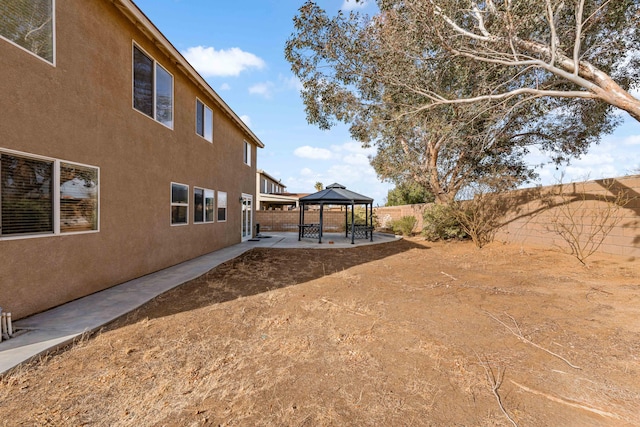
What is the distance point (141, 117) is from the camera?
21.6 feet

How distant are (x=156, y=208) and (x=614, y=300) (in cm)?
963

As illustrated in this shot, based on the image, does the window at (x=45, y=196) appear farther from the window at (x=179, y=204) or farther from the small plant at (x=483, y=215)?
the small plant at (x=483, y=215)

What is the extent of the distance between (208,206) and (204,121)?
9.70 ft

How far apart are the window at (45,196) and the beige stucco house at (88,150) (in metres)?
0.02

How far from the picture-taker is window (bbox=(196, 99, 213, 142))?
953 centimetres

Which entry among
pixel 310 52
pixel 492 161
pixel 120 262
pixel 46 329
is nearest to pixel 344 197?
pixel 310 52

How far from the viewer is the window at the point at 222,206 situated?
1111 centimetres

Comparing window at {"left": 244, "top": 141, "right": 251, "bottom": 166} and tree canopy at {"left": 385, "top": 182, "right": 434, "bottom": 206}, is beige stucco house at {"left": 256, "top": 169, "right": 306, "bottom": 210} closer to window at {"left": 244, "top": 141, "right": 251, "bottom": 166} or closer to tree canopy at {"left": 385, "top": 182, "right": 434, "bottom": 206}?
window at {"left": 244, "top": 141, "right": 251, "bottom": 166}

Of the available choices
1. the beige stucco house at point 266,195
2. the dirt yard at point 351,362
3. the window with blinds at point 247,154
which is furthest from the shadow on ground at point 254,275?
the beige stucco house at point 266,195

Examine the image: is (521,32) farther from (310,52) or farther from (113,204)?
(113,204)

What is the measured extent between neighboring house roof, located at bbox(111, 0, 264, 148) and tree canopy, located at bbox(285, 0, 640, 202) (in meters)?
2.97

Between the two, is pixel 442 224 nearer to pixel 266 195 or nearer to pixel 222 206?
pixel 222 206

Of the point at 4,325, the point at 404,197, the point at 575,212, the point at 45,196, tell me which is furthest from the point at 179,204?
the point at 404,197

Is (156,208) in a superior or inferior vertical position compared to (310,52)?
inferior
